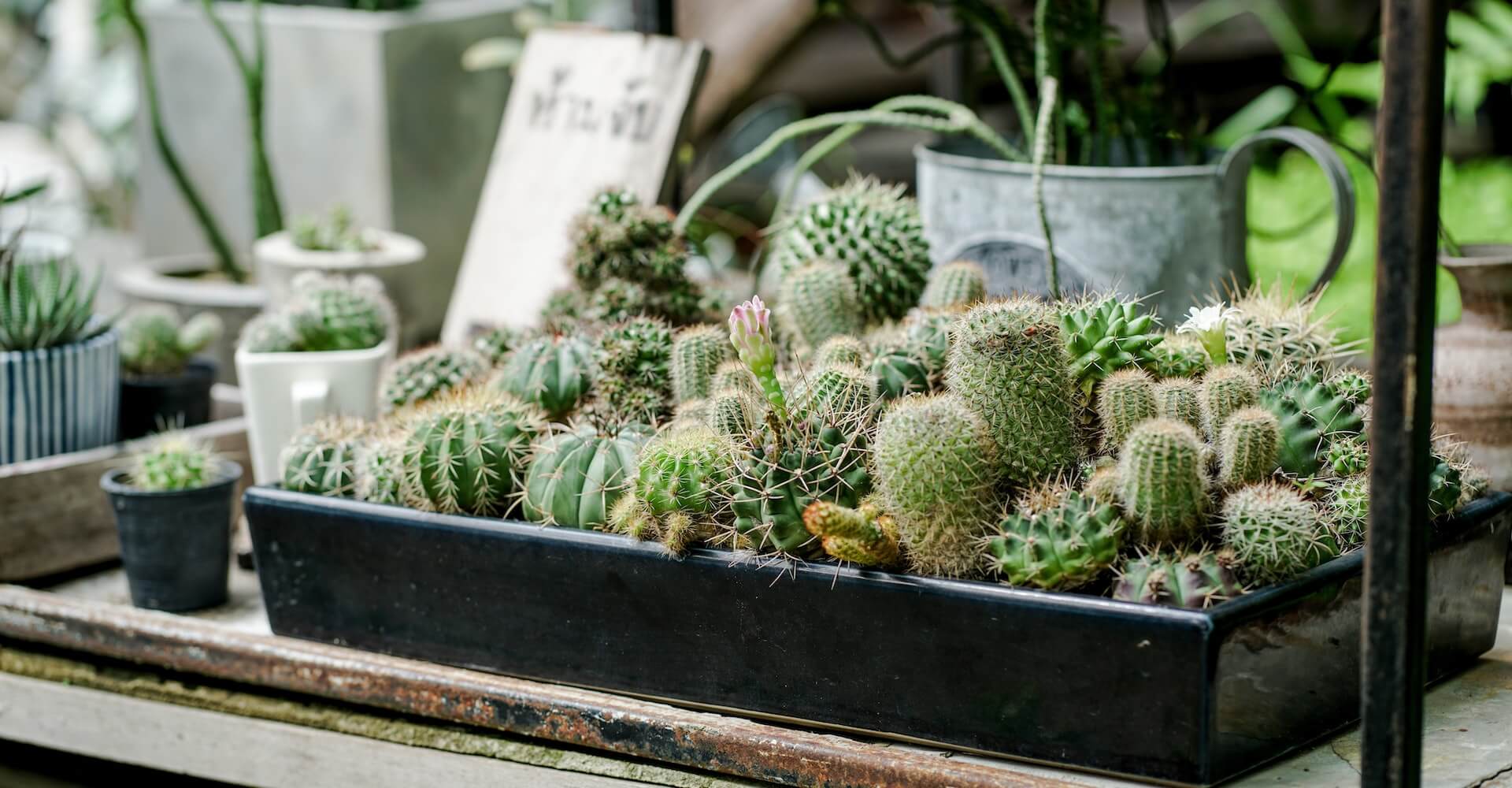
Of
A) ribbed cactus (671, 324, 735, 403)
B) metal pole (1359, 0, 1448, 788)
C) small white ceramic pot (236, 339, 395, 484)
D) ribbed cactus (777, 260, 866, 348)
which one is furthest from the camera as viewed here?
small white ceramic pot (236, 339, 395, 484)

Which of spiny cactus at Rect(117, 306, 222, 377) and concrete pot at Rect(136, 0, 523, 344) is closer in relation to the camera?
spiny cactus at Rect(117, 306, 222, 377)

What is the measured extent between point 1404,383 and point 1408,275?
0.07 meters

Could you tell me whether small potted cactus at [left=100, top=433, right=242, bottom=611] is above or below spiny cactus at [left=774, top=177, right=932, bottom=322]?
below

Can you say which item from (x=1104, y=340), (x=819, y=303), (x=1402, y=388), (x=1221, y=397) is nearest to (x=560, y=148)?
(x=819, y=303)

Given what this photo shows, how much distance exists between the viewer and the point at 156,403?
197 centimetres

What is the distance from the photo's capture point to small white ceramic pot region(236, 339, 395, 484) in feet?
5.47

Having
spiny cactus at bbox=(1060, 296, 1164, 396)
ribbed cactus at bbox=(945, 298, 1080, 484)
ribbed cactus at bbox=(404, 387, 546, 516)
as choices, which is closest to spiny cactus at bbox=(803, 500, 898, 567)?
ribbed cactus at bbox=(945, 298, 1080, 484)

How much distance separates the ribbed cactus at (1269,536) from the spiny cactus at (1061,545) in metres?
0.09

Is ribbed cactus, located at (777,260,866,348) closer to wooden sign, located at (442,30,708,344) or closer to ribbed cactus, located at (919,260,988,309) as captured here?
ribbed cactus, located at (919,260,988,309)

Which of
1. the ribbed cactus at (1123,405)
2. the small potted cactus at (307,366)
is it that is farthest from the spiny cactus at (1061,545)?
the small potted cactus at (307,366)

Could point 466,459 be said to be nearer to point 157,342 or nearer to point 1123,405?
point 1123,405

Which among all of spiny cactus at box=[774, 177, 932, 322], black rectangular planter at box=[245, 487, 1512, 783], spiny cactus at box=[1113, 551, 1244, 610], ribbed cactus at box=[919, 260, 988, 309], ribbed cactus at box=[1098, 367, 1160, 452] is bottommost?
black rectangular planter at box=[245, 487, 1512, 783]

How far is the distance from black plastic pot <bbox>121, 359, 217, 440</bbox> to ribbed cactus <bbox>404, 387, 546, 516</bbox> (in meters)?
0.72

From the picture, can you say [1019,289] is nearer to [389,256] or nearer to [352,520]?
[352,520]
